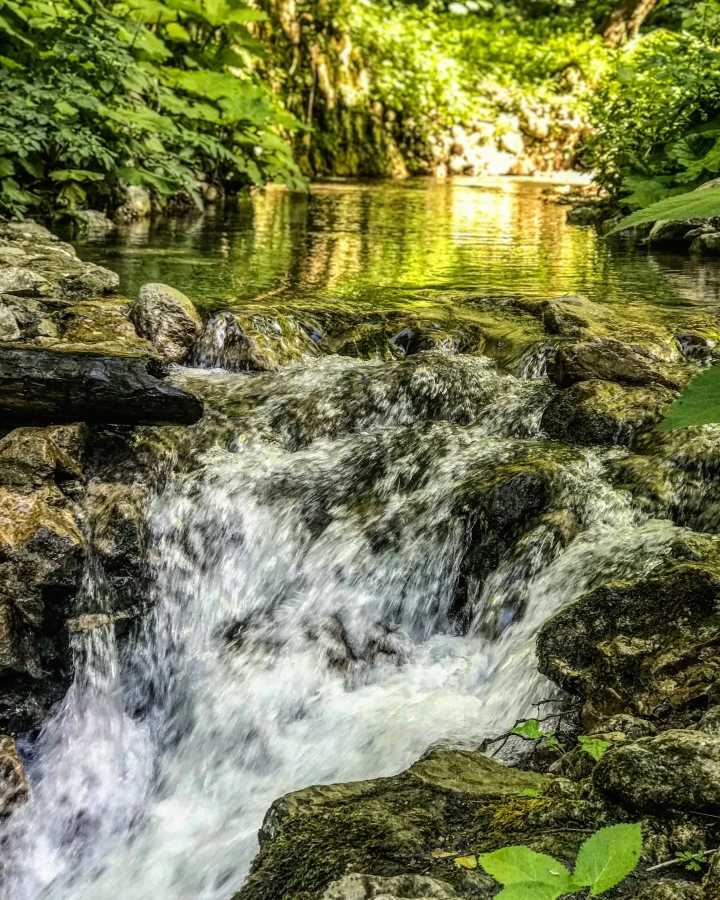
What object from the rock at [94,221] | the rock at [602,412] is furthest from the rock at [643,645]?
the rock at [94,221]

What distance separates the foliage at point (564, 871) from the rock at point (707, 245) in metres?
7.28

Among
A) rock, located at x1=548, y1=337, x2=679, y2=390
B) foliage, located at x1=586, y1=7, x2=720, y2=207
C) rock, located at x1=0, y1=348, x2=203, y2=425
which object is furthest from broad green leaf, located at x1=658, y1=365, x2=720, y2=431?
foliage, located at x1=586, y1=7, x2=720, y2=207

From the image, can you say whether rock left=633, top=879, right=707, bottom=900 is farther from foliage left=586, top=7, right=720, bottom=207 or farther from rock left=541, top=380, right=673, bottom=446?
foliage left=586, top=7, right=720, bottom=207

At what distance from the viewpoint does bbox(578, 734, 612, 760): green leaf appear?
204cm

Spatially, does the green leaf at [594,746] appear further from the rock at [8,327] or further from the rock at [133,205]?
the rock at [133,205]

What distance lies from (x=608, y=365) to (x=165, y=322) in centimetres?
245

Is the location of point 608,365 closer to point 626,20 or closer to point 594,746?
point 594,746

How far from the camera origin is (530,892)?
1.38 metres

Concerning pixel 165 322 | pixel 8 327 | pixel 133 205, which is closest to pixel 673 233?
pixel 165 322

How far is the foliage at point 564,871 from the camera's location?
137cm

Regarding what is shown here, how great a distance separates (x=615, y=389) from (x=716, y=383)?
315 cm

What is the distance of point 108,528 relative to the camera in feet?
12.7

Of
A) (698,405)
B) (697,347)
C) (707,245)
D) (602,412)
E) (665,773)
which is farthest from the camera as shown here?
(707,245)

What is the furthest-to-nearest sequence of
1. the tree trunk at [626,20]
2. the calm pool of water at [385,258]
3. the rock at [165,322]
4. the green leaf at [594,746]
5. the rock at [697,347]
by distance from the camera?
the tree trunk at [626,20] < the calm pool of water at [385,258] < the rock at [165,322] < the rock at [697,347] < the green leaf at [594,746]
